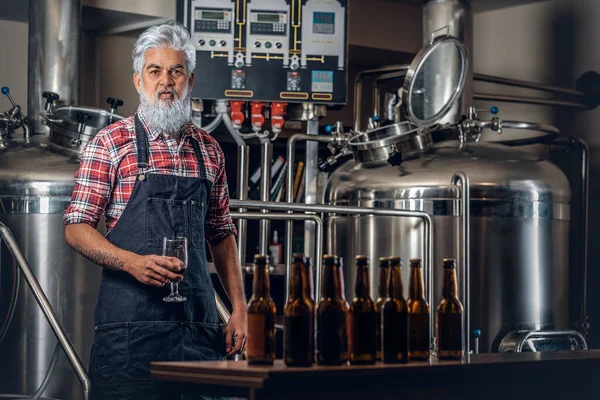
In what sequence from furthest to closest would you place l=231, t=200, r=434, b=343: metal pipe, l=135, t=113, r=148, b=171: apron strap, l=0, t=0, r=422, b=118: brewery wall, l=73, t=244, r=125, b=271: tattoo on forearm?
l=0, t=0, r=422, b=118: brewery wall < l=231, t=200, r=434, b=343: metal pipe < l=135, t=113, r=148, b=171: apron strap < l=73, t=244, r=125, b=271: tattoo on forearm

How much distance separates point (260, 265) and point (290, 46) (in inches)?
154

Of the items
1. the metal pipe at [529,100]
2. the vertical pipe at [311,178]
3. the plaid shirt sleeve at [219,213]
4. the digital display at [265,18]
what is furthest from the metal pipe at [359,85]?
the plaid shirt sleeve at [219,213]

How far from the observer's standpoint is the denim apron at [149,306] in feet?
8.72

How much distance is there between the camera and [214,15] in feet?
19.0

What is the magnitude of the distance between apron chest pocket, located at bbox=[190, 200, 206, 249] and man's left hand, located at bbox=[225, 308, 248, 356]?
0.24 m

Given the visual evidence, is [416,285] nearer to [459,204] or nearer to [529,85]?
[459,204]

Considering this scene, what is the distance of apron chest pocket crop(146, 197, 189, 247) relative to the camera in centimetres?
273

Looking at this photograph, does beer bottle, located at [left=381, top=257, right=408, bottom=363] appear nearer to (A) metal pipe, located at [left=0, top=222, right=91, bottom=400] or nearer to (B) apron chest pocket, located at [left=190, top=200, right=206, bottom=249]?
(B) apron chest pocket, located at [left=190, top=200, right=206, bottom=249]

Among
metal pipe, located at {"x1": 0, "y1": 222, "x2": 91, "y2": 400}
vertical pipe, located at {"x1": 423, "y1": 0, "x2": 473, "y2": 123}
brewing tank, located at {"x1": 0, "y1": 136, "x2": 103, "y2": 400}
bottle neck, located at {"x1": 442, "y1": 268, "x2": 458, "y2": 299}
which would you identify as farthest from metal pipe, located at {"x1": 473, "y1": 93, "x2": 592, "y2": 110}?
bottle neck, located at {"x1": 442, "y1": 268, "x2": 458, "y2": 299}

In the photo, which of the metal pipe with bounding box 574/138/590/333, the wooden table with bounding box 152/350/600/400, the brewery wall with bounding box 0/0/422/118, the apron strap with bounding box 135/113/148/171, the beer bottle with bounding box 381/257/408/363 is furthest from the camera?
the brewery wall with bounding box 0/0/422/118

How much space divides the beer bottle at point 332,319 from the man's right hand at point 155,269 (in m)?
0.51

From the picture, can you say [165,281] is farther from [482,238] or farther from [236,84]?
[236,84]

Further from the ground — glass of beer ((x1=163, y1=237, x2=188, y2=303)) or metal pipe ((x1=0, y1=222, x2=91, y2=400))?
glass of beer ((x1=163, y1=237, x2=188, y2=303))

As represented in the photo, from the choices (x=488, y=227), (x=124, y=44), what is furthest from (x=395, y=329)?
(x=124, y=44)
